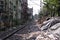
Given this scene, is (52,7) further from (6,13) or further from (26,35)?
(26,35)

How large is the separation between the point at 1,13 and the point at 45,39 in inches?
955

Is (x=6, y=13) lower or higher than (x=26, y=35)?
higher

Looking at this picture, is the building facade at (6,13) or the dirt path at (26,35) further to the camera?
the building facade at (6,13)

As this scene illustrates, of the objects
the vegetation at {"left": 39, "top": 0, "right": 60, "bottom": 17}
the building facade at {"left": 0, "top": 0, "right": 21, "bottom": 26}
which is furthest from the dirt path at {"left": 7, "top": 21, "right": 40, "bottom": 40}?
the vegetation at {"left": 39, "top": 0, "right": 60, "bottom": 17}

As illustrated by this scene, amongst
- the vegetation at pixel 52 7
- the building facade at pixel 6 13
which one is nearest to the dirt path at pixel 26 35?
the building facade at pixel 6 13

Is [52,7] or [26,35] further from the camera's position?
[52,7]

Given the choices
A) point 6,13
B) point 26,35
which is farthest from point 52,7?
point 26,35

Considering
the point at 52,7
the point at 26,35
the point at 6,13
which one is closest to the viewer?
the point at 26,35

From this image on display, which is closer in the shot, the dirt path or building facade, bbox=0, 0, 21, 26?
the dirt path

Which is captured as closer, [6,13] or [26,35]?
[26,35]

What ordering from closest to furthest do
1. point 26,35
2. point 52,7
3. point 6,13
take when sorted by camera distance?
1. point 26,35
2. point 6,13
3. point 52,7

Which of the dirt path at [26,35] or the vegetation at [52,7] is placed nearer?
the dirt path at [26,35]

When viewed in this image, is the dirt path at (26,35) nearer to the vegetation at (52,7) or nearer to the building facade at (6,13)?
the building facade at (6,13)

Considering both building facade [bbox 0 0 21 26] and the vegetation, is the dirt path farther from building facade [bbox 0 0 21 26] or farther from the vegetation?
the vegetation
